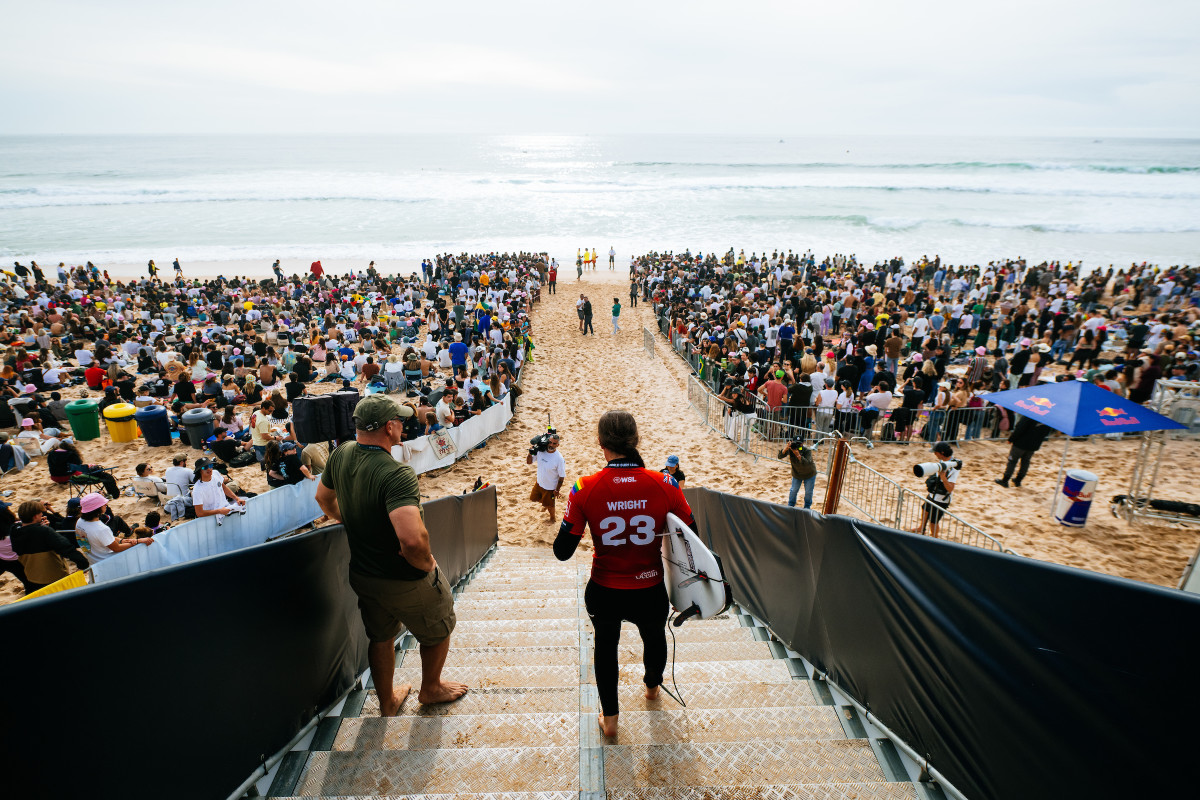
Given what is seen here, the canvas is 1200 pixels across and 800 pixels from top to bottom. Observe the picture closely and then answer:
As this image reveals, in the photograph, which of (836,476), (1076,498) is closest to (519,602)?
(836,476)

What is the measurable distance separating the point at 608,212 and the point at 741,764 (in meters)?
66.5

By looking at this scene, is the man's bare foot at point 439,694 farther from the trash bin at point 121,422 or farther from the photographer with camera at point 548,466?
the trash bin at point 121,422

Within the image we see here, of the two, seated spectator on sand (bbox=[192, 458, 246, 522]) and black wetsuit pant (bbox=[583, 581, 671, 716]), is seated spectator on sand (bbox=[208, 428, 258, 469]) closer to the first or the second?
seated spectator on sand (bbox=[192, 458, 246, 522])

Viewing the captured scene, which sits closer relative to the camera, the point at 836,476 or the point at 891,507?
the point at 836,476

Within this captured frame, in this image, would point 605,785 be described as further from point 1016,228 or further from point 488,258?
point 1016,228

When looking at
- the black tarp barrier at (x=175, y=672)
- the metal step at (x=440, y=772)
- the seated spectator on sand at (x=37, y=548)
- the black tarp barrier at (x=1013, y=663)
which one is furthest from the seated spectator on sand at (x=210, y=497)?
the black tarp barrier at (x=1013, y=663)

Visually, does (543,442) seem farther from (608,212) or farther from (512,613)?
(608,212)

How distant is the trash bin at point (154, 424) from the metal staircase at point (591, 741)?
36.7 ft

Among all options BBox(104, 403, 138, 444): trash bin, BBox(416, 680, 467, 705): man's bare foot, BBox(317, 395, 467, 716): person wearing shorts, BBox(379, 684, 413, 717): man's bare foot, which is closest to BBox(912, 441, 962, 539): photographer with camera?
BBox(416, 680, 467, 705): man's bare foot

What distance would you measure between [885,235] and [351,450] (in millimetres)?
55638

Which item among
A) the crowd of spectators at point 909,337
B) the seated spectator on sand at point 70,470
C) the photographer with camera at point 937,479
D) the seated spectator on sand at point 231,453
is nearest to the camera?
the photographer with camera at point 937,479

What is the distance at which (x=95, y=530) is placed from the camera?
7.08m

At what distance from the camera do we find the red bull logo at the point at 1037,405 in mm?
8602

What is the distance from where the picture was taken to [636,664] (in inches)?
165
